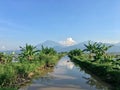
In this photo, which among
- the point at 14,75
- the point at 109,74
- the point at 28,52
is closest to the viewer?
the point at 14,75

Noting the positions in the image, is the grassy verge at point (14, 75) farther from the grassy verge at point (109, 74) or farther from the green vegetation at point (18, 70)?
the grassy verge at point (109, 74)

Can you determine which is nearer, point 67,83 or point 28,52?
point 67,83

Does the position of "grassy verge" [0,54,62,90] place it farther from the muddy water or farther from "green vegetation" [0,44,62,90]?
the muddy water

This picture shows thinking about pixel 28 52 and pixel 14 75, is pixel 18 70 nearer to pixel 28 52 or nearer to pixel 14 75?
pixel 14 75

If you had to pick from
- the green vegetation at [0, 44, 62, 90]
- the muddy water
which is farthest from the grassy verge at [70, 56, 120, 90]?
the green vegetation at [0, 44, 62, 90]

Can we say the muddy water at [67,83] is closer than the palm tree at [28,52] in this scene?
Yes

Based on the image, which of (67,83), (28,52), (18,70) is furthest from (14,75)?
(28,52)

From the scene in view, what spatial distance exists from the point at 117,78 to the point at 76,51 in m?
59.4

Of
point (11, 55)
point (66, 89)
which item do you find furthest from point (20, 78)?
point (11, 55)

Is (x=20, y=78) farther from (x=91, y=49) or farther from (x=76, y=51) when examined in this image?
(x=76, y=51)

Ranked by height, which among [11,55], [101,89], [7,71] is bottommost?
[101,89]

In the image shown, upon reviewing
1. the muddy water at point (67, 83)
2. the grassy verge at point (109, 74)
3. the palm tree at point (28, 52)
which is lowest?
the muddy water at point (67, 83)

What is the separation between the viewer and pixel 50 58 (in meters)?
49.8

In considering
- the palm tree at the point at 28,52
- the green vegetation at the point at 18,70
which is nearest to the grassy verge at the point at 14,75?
the green vegetation at the point at 18,70
